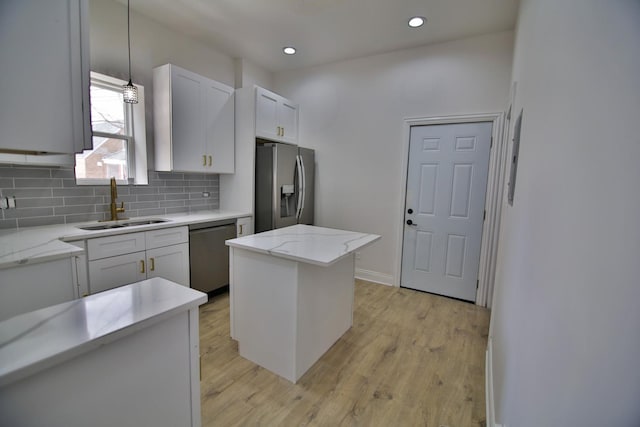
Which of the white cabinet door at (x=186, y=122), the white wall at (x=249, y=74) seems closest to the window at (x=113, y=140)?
the white cabinet door at (x=186, y=122)

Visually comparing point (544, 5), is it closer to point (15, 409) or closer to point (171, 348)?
point (171, 348)

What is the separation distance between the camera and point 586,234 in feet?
1.86

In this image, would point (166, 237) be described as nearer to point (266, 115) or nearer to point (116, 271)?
point (116, 271)

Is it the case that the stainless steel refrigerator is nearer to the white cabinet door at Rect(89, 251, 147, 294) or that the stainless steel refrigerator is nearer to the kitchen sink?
the kitchen sink

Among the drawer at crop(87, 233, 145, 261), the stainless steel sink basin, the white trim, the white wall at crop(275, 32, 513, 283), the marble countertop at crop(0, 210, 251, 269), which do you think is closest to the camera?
the white trim

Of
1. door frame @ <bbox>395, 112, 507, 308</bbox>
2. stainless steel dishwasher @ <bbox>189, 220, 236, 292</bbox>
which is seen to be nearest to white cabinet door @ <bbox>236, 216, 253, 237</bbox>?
stainless steel dishwasher @ <bbox>189, 220, 236, 292</bbox>

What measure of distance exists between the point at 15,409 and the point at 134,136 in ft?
9.43

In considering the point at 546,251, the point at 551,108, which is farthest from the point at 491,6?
the point at 546,251

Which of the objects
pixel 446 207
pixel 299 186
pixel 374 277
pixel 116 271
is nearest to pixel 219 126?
pixel 299 186

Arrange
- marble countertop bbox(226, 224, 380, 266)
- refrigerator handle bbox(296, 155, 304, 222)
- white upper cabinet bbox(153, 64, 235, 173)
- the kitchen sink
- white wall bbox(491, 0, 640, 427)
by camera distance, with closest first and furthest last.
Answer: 1. white wall bbox(491, 0, 640, 427)
2. marble countertop bbox(226, 224, 380, 266)
3. the kitchen sink
4. white upper cabinet bbox(153, 64, 235, 173)
5. refrigerator handle bbox(296, 155, 304, 222)

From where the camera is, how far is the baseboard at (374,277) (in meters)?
3.72

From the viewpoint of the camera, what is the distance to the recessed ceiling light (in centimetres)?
275

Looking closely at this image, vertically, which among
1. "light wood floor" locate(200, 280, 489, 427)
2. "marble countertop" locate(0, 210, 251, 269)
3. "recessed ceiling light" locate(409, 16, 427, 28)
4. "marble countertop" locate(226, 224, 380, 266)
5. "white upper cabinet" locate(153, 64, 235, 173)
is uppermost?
"recessed ceiling light" locate(409, 16, 427, 28)

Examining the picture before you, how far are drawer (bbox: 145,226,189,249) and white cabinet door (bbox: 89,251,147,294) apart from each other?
0.12 m
